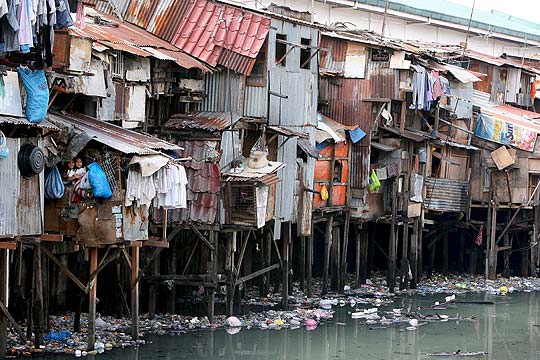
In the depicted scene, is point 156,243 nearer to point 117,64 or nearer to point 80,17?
point 117,64

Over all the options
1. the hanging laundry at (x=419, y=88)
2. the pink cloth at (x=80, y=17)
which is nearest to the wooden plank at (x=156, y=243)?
the pink cloth at (x=80, y=17)

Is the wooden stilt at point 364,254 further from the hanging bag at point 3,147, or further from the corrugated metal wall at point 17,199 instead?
the hanging bag at point 3,147

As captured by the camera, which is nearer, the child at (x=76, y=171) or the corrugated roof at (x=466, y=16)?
the child at (x=76, y=171)

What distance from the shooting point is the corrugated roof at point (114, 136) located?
20.8m

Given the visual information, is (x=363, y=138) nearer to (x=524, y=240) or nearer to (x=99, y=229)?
(x=524, y=240)

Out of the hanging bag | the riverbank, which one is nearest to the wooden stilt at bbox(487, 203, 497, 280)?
the riverbank

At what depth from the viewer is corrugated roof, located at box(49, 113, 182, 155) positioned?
2075 cm

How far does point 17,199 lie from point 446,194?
1947cm

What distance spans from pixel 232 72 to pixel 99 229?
6771 millimetres

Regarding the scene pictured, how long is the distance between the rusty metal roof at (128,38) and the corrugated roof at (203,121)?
104 centimetres

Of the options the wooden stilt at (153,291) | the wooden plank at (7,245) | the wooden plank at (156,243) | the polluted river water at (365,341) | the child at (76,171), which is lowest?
the polluted river water at (365,341)

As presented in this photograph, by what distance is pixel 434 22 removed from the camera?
4484 cm

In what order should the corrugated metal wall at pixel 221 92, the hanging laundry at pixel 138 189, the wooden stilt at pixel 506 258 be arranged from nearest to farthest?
the hanging laundry at pixel 138 189, the corrugated metal wall at pixel 221 92, the wooden stilt at pixel 506 258

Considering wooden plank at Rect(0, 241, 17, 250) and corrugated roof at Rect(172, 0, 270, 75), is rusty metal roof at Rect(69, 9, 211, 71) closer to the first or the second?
corrugated roof at Rect(172, 0, 270, 75)
